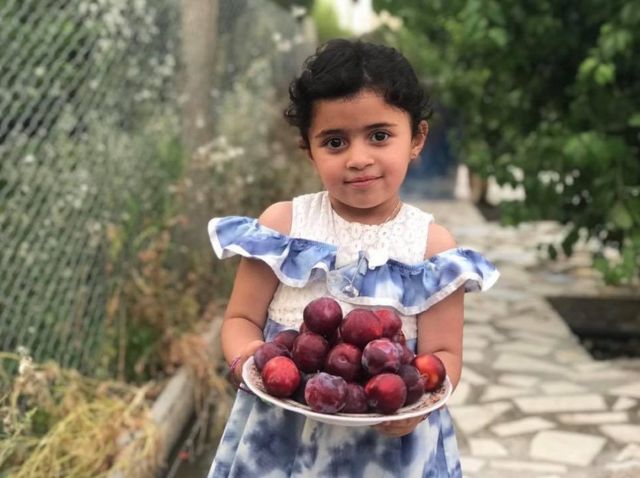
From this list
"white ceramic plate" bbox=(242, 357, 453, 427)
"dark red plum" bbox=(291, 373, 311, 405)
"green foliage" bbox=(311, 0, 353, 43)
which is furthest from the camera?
"green foliage" bbox=(311, 0, 353, 43)

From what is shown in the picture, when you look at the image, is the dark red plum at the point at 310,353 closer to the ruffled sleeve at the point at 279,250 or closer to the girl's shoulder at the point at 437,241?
the ruffled sleeve at the point at 279,250

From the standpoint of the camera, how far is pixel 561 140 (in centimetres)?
488

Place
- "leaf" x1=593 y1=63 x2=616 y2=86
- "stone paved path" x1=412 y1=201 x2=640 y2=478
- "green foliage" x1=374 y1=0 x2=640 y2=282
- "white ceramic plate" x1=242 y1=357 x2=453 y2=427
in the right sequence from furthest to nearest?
"green foliage" x1=374 y1=0 x2=640 y2=282 → "leaf" x1=593 y1=63 x2=616 y2=86 → "stone paved path" x1=412 y1=201 x2=640 y2=478 → "white ceramic plate" x1=242 y1=357 x2=453 y2=427

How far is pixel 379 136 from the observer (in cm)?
188

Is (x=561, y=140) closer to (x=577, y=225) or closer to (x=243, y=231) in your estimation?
(x=577, y=225)

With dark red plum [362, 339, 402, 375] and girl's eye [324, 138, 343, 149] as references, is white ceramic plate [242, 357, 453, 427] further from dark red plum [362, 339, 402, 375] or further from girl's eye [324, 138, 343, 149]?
girl's eye [324, 138, 343, 149]

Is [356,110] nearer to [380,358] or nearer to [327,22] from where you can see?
[380,358]

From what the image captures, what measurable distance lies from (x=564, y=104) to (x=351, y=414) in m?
4.76

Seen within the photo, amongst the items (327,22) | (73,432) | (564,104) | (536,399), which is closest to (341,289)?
(73,432)

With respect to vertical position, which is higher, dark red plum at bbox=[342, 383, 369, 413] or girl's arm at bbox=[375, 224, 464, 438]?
girl's arm at bbox=[375, 224, 464, 438]

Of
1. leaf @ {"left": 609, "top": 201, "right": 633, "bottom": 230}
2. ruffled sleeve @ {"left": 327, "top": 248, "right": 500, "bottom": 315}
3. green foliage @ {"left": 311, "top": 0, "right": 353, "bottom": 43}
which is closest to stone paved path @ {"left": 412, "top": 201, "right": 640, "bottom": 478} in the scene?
leaf @ {"left": 609, "top": 201, "right": 633, "bottom": 230}

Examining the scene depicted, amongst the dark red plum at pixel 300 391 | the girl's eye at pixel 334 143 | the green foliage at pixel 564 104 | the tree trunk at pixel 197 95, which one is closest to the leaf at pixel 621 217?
the green foliage at pixel 564 104

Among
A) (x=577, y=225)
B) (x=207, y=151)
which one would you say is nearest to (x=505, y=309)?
(x=577, y=225)

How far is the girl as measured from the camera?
187 cm
